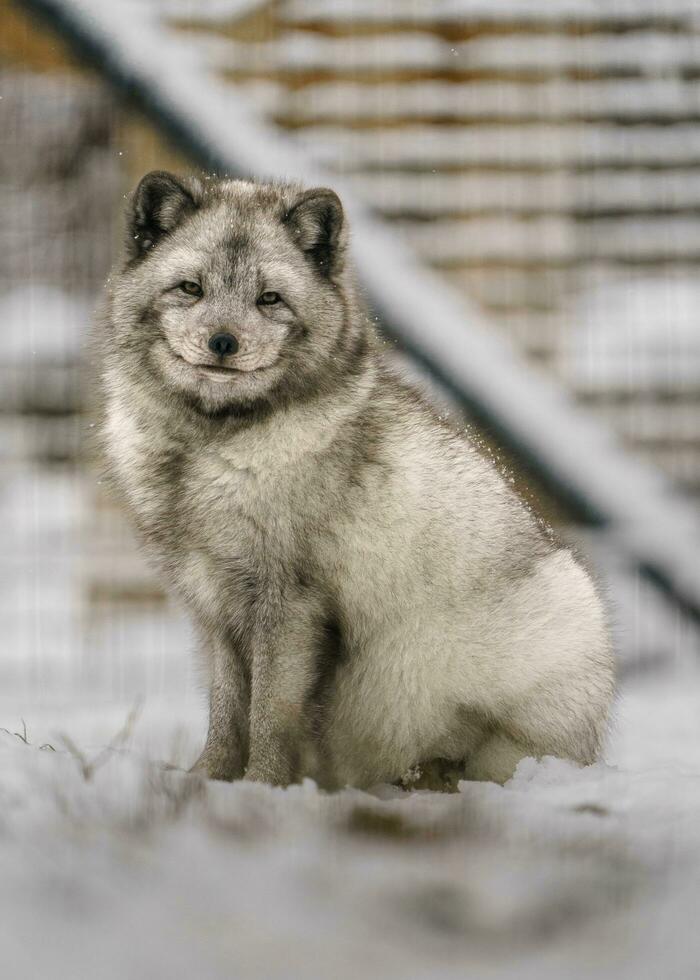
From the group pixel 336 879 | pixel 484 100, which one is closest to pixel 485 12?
pixel 484 100

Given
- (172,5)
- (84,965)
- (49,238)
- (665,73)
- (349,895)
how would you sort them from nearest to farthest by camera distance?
(84,965) < (349,895) < (172,5) < (665,73) < (49,238)

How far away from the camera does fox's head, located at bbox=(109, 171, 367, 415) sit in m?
2.47

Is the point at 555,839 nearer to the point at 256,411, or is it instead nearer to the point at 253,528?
the point at 253,528

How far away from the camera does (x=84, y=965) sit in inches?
48.1

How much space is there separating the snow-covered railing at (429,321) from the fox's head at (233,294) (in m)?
0.49

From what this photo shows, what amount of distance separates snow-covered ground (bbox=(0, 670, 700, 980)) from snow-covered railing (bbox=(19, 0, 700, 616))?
140cm

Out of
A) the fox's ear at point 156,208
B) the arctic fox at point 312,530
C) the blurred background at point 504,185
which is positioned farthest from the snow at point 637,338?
the fox's ear at point 156,208

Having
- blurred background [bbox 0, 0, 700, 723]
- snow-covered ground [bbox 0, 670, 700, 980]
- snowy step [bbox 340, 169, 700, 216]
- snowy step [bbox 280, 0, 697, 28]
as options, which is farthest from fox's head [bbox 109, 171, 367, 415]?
snowy step [bbox 280, 0, 697, 28]

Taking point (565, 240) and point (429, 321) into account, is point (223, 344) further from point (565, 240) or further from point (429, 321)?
point (565, 240)

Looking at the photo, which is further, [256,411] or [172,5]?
[172,5]

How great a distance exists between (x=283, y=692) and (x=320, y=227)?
1063mm

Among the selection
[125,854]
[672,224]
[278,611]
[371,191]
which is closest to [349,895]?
[125,854]

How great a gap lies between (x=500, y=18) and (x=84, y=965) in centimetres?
408

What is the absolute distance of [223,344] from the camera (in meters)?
2.40
